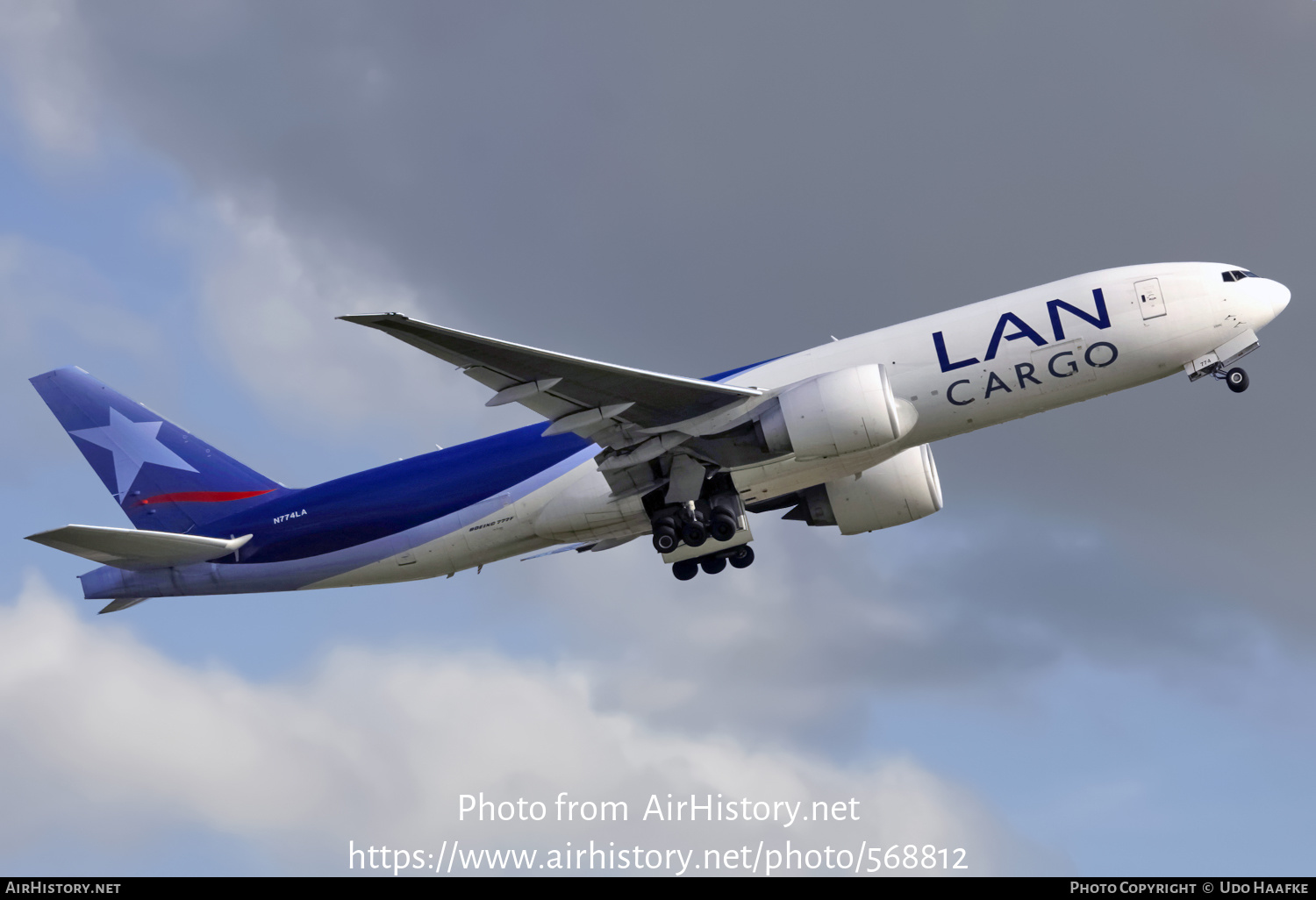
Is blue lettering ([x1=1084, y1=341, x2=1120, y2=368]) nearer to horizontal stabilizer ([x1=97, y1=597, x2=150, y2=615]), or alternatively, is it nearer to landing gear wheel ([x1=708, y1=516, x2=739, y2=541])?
landing gear wheel ([x1=708, y1=516, x2=739, y2=541])

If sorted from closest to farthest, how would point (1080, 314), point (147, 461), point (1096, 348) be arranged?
point (1096, 348), point (1080, 314), point (147, 461)

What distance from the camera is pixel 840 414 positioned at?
29.2 m

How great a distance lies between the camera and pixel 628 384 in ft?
97.0

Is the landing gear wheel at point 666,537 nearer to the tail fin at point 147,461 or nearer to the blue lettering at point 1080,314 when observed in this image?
the blue lettering at point 1080,314

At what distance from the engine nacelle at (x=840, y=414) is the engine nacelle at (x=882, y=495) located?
6.26m

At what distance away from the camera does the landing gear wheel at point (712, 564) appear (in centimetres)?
3738

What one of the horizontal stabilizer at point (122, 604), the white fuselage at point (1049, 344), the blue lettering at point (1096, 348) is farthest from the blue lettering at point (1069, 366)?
the horizontal stabilizer at point (122, 604)

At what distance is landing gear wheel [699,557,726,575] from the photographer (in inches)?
1471

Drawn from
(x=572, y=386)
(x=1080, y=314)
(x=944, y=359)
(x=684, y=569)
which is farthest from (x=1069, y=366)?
(x=684, y=569)

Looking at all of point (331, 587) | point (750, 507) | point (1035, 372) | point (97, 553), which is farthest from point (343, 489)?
point (1035, 372)

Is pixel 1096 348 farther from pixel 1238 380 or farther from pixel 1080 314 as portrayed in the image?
pixel 1238 380

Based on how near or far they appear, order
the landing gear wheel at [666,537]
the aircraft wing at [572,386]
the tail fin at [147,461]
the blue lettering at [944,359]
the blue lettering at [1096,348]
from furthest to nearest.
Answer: the tail fin at [147,461] → the landing gear wheel at [666,537] → the blue lettering at [944,359] → the blue lettering at [1096,348] → the aircraft wing at [572,386]

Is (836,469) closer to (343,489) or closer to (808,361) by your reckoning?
(808,361)

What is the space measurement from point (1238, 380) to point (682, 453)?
13.6 meters
